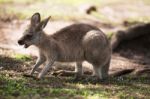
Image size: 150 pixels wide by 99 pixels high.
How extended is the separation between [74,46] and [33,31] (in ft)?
Answer: 3.27

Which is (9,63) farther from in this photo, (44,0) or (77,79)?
(44,0)

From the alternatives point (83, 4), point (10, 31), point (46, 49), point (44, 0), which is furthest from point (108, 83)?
point (44, 0)

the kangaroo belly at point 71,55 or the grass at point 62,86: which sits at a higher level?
the kangaroo belly at point 71,55

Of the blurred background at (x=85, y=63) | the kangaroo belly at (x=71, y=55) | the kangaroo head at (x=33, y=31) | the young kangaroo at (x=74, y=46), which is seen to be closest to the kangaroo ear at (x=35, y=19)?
the kangaroo head at (x=33, y=31)

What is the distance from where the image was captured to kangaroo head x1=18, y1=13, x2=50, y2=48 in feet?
30.8

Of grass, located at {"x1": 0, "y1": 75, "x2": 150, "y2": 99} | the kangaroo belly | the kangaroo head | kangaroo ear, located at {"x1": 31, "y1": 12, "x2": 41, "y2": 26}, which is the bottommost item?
grass, located at {"x1": 0, "y1": 75, "x2": 150, "y2": 99}

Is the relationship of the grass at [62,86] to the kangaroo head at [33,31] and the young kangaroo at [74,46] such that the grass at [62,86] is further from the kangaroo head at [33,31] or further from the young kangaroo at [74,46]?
the kangaroo head at [33,31]

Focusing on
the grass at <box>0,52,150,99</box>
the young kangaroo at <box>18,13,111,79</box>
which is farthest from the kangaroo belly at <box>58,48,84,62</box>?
the grass at <box>0,52,150,99</box>

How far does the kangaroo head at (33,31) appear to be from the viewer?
9375 millimetres

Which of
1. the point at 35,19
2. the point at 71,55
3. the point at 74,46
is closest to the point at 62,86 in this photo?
the point at 71,55

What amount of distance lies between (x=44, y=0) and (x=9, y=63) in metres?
9.86

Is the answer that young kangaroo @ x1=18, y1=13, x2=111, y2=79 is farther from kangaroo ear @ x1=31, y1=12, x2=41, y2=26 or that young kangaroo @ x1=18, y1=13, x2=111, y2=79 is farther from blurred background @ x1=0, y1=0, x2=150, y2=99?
blurred background @ x1=0, y1=0, x2=150, y2=99

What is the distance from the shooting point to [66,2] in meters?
20.2

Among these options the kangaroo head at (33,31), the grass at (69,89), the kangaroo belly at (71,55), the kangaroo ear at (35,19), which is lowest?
the grass at (69,89)
